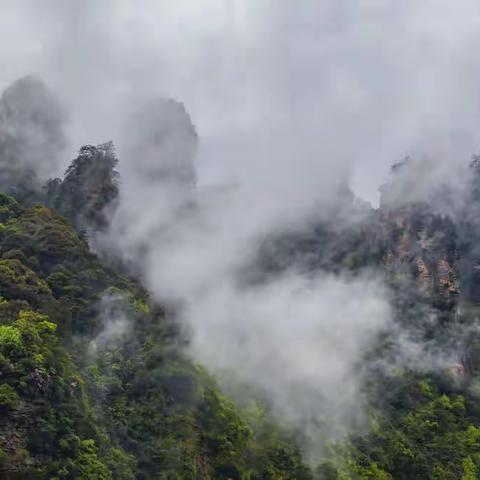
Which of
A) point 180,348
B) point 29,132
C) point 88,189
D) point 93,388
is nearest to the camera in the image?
point 93,388

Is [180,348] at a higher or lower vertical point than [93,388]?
higher

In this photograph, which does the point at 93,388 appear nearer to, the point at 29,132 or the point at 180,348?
the point at 180,348

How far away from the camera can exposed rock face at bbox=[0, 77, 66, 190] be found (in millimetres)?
118250

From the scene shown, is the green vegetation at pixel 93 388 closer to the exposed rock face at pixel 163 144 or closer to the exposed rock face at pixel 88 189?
the exposed rock face at pixel 88 189

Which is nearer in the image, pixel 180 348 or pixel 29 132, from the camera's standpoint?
pixel 180 348

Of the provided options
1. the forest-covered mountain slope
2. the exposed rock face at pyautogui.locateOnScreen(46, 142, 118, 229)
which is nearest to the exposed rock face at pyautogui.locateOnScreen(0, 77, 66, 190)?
the forest-covered mountain slope

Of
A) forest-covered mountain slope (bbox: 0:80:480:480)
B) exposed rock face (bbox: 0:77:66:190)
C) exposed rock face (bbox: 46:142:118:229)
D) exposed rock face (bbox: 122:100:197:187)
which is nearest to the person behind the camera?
forest-covered mountain slope (bbox: 0:80:480:480)

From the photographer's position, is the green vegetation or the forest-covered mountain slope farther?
the forest-covered mountain slope

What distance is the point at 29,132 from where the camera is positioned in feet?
413

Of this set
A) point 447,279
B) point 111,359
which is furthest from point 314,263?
point 111,359

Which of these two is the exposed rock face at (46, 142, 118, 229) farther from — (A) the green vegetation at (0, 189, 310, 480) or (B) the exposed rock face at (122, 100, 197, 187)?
(B) the exposed rock face at (122, 100, 197, 187)

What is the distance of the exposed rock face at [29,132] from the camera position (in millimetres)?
118250

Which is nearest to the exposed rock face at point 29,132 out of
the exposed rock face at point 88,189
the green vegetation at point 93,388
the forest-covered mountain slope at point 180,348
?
the forest-covered mountain slope at point 180,348

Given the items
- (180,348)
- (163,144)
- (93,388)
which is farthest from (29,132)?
(93,388)
